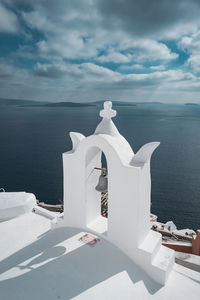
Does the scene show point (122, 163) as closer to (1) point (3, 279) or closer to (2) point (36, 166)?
(1) point (3, 279)

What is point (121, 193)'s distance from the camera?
5.85 metres

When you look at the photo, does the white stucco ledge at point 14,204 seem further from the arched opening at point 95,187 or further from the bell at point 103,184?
the bell at point 103,184

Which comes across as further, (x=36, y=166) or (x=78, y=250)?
(x=36, y=166)

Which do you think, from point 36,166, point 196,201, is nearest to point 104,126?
point 196,201

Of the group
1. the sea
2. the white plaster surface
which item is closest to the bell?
the white plaster surface

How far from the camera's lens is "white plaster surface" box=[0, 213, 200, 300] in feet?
16.5

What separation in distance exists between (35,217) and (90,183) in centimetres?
454

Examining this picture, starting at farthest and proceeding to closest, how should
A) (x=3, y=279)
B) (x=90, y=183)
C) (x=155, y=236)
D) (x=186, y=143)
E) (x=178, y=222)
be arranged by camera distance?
1. (x=186, y=143)
2. (x=178, y=222)
3. (x=90, y=183)
4. (x=155, y=236)
5. (x=3, y=279)

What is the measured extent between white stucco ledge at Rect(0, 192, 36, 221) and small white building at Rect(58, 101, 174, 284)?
433cm

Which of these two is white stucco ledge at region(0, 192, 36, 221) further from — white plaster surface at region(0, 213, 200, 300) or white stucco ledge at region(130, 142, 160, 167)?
white stucco ledge at region(130, 142, 160, 167)

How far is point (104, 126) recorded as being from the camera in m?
6.31

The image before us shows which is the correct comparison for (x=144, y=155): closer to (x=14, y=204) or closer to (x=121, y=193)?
(x=121, y=193)

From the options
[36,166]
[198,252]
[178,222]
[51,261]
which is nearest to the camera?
[51,261]

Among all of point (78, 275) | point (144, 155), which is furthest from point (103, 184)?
point (78, 275)
